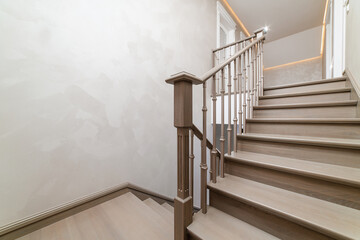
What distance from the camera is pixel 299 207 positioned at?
2.83 feet

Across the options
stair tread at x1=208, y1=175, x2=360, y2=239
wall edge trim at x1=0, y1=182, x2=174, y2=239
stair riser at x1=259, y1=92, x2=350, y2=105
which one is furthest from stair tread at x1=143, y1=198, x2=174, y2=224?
stair riser at x1=259, y1=92, x2=350, y2=105

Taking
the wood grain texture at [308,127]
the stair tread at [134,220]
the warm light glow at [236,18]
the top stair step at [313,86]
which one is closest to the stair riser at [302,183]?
the wood grain texture at [308,127]

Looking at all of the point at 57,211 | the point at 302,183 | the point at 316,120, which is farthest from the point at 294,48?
the point at 57,211

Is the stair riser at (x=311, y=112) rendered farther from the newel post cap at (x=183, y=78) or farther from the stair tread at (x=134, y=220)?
the stair tread at (x=134, y=220)

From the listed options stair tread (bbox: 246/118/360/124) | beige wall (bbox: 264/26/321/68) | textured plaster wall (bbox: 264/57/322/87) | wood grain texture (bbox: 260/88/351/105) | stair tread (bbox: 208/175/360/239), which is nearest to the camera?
stair tread (bbox: 208/175/360/239)

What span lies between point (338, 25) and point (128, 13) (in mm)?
3256

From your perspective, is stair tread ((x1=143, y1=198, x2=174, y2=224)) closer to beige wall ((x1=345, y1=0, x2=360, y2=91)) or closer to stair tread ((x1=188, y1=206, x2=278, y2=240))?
stair tread ((x1=188, y1=206, x2=278, y2=240))

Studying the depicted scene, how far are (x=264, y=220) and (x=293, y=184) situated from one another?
348 millimetres

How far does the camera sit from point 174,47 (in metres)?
2.17

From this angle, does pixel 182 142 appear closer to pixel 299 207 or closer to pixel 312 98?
pixel 299 207

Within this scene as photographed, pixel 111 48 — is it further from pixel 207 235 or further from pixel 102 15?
pixel 207 235

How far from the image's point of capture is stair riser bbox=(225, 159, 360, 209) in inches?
34.2

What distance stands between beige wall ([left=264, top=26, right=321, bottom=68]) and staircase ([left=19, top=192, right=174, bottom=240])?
19.3 ft

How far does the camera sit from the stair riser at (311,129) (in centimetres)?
122
